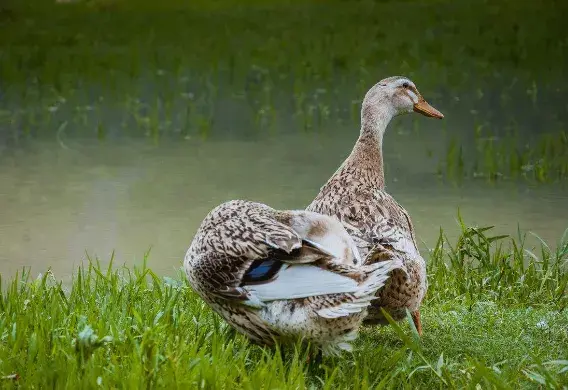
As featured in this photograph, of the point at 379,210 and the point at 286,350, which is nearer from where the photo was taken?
the point at 286,350

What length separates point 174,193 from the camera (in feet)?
28.2

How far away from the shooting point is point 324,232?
16.1 ft

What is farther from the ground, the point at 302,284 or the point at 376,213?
the point at 376,213

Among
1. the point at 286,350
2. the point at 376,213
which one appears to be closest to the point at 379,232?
the point at 376,213

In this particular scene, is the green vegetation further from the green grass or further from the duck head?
Result: the green grass

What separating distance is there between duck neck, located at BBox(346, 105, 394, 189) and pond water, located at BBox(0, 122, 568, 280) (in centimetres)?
122

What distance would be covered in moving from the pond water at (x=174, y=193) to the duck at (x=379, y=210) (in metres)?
1.23

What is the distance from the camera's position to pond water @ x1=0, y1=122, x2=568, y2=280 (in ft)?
24.6

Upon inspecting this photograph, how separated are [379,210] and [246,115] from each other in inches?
218

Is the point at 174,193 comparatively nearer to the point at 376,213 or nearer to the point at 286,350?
the point at 376,213

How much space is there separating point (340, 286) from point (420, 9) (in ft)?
41.5

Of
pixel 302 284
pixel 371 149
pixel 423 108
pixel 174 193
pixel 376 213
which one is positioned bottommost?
pixel 174 193

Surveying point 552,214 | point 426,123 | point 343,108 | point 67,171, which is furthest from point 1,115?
point 552,214

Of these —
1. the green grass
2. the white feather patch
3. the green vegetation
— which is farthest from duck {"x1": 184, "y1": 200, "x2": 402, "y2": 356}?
the green vegetation
